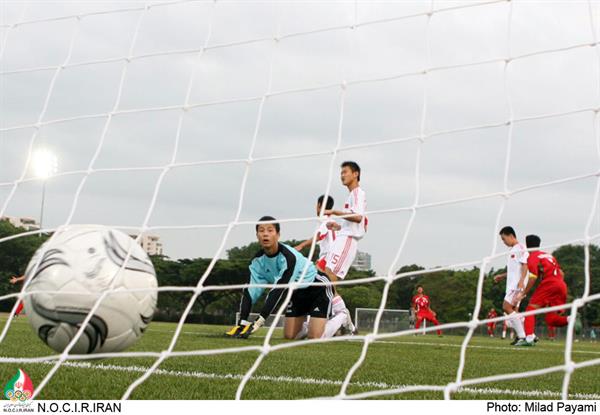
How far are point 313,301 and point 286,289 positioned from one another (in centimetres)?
32

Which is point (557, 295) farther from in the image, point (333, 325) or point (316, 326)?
point (316, 326)

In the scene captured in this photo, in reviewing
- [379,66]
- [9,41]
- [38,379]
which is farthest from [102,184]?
[379,66]

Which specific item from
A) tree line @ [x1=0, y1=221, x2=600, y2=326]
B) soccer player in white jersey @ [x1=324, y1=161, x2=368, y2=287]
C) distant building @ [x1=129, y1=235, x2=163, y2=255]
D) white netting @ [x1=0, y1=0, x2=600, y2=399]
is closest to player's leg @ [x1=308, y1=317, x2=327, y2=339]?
soccer player in white jersey @ [x1=324, y1=161, x2=368, y2=287]

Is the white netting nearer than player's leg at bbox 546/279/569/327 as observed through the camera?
Yes

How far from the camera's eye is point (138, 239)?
375 cm

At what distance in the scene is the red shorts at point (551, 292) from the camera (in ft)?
30.8

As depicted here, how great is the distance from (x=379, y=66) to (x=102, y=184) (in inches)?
79.3

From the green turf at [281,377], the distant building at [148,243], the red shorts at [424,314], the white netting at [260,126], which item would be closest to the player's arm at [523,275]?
the green turf at [281,377]

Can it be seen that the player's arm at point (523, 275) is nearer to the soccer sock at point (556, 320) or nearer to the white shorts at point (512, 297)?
the white shorts at point (512, 297)

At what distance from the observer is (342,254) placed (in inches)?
325

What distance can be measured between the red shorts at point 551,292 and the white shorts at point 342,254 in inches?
116

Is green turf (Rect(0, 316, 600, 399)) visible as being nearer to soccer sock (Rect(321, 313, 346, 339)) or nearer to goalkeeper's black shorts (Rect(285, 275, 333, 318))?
goalkeeper's black shorts (Rect(285, 275, 333, 318))

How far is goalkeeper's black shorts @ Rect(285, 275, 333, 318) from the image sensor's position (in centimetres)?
749

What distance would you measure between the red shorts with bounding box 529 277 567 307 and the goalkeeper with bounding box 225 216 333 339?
337cm
